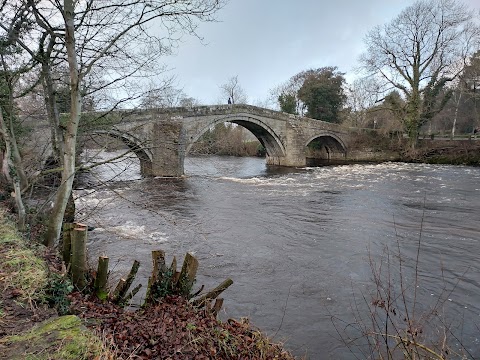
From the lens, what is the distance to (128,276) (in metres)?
4.25

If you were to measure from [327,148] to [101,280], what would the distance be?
31356 mm

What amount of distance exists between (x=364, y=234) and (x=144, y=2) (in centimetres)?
691

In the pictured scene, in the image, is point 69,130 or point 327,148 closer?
point 69,130

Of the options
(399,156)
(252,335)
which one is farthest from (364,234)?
Answer: (399,156)

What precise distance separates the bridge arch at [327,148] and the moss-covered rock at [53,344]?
92.9 feet

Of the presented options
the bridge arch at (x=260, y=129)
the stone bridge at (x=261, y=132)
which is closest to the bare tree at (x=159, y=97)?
the stone bridge at (x=261, y=132)

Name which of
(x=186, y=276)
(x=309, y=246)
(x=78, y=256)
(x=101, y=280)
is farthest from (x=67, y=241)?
(x=309, y=246)

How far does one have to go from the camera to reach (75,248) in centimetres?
405

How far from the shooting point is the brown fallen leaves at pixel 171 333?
9.97 feet

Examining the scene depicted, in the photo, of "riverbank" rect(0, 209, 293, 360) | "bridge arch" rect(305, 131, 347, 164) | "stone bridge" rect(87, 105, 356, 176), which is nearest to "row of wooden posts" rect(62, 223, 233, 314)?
"riverbank" rect(0, 209, 293, 360)

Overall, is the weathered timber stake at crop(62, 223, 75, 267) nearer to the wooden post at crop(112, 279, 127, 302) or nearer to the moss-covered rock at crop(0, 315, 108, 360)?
the wooden post at crop(112, 279, 127, 302)

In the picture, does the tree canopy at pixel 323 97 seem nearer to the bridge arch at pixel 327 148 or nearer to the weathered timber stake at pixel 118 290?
the bridge arch at pixel 327 148

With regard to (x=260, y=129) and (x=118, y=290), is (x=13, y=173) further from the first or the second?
(x=260, y=129)

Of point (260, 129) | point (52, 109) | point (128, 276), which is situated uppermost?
point (260, 129)
